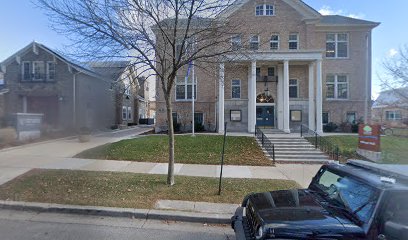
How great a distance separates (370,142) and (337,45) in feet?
46.5

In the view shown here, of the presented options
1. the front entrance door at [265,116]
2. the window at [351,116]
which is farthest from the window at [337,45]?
the front entrance door at [265,116]

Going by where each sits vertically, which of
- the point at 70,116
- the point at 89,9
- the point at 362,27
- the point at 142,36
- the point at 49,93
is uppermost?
the point at 362,27

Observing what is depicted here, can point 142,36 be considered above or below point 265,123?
above

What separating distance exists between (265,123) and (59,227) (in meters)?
19.6

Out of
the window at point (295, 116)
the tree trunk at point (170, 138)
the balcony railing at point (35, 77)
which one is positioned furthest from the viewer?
the window at point (295, 116)

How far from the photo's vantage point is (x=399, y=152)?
14.9m

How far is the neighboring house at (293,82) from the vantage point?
2250 centimetres

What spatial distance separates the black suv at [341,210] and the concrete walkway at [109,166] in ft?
16.5

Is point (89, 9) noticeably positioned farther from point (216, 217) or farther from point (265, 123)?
point (265, 123)

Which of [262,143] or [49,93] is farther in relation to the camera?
[262,143]

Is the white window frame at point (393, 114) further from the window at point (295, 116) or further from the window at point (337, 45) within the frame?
the window at point (295, 116)

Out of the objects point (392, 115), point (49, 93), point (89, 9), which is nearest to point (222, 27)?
point (89, 9)

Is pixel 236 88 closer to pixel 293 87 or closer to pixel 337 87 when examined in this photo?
pixel 293 87

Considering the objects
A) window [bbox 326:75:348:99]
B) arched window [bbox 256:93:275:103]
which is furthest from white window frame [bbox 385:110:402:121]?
arched window [bbox 256:93:275:103]
